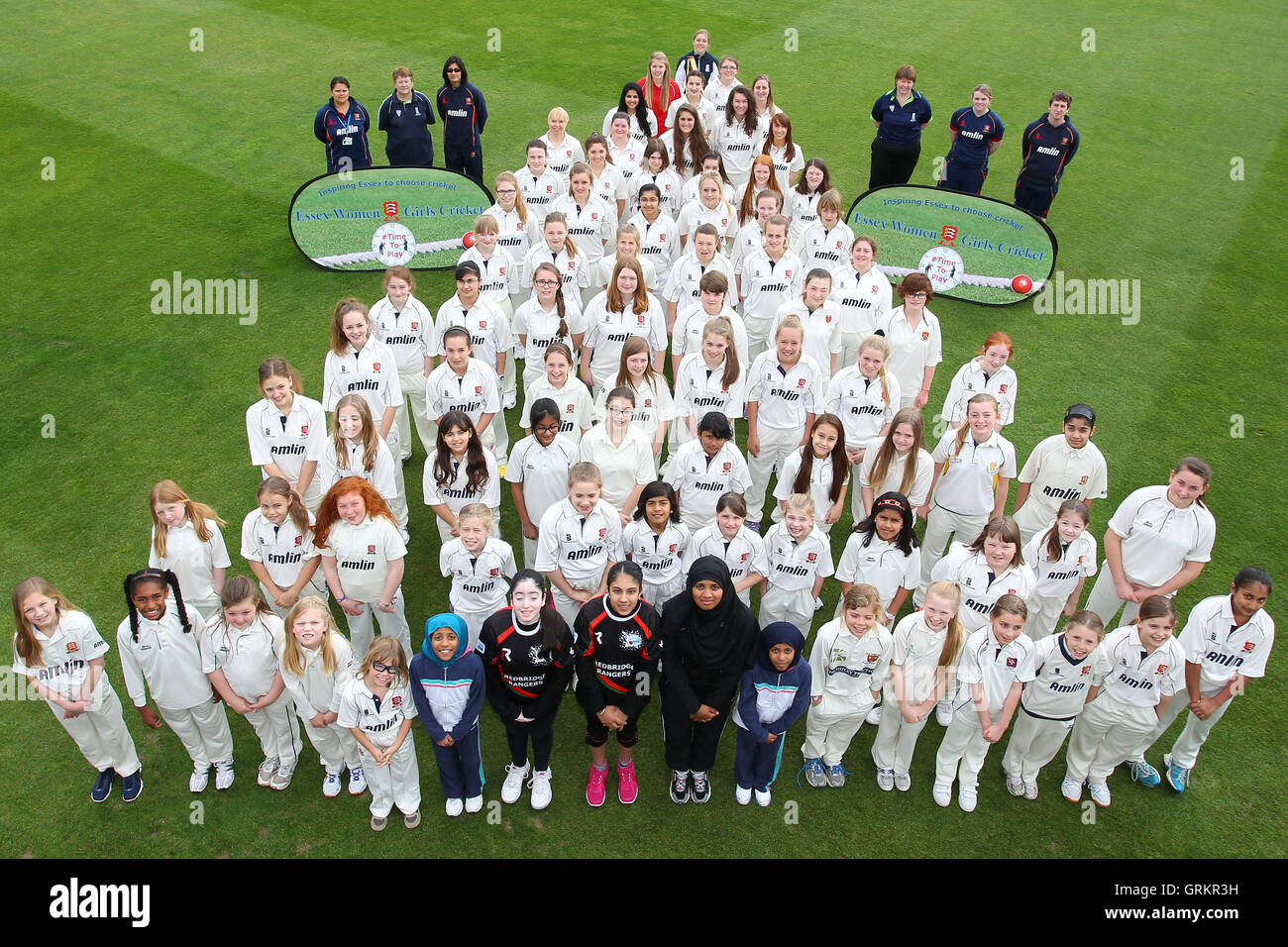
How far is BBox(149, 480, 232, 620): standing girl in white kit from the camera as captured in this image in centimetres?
576

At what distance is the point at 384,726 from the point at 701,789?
1.93 meters

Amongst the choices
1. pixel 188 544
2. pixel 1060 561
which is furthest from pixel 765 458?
pixel 188 544

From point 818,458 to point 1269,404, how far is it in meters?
5.58

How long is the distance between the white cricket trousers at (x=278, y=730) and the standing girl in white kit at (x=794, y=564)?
2997 millimetres

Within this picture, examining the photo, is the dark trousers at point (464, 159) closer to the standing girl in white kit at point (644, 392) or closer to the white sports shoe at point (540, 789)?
the standing girl in white kit at point (644, 392)

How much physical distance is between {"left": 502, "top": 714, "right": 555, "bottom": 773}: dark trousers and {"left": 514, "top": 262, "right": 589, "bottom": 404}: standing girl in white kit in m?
2.86

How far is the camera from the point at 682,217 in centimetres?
932

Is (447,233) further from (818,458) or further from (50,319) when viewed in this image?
(818,458)

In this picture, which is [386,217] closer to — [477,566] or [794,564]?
[477,566]

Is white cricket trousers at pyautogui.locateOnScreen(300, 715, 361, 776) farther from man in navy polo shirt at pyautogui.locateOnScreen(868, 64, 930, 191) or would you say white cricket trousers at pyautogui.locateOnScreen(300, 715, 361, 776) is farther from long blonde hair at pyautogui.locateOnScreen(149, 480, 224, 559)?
man in navy polo shirt at pyautogui.locateOnScreen(868, 64, 930, 191)

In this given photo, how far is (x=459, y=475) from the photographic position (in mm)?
6324

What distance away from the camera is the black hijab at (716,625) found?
5.20 m

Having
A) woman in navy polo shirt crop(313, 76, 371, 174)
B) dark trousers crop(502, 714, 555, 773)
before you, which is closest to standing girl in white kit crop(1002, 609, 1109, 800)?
dark trousers crop(502, 714, 555, 773)

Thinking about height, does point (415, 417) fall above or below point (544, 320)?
below
